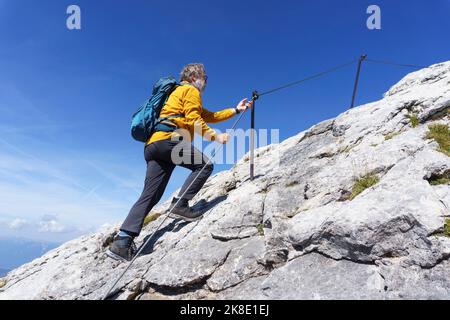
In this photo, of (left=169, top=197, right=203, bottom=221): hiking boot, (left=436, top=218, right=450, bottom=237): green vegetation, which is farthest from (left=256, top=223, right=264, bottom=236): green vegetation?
(left=436, top=218, right=450, bottom=237): green vegetation

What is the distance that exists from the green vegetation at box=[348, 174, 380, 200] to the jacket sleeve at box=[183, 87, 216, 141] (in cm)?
384

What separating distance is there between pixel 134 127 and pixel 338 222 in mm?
5751

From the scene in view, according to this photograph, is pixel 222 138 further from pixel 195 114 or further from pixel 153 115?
pixel 153 115

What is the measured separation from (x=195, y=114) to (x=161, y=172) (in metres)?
1.88

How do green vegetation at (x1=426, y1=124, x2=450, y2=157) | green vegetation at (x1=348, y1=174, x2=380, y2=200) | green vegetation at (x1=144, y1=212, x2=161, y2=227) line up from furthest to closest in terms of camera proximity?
green vegetation at (x1=144, y1=212, x2=161, y2=227), green vegetation at (x1=426, y1=124, x2=450, y2=157), green vegetation at (x1=348, y1=174, x2=380, y2=200)

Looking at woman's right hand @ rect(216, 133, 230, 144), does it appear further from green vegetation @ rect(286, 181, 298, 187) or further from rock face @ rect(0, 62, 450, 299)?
green vegetation @ rect(286, 181, 298, 187)

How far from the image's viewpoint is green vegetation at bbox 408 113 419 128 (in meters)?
8.96

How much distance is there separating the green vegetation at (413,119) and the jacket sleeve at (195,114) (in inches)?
232

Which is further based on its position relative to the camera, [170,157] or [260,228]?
[170,157]

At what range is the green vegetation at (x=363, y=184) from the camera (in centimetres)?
706

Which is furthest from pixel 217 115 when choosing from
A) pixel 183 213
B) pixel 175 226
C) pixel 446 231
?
pixel 446 231

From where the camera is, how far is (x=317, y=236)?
624cm
